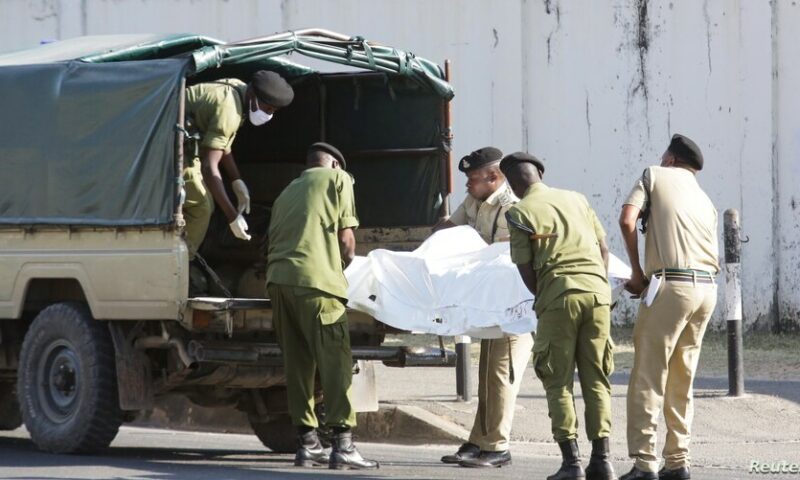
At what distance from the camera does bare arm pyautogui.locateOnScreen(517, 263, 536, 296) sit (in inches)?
317

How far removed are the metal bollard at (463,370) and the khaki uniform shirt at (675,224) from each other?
10.2 ft

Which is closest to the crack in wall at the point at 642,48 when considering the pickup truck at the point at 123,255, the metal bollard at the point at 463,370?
the metal bollard at the point at 463,370

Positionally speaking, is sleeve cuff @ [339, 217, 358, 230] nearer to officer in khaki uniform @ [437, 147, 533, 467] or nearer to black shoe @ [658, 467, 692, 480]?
officer in khaki uniform @ [437, 147, 533, 467]

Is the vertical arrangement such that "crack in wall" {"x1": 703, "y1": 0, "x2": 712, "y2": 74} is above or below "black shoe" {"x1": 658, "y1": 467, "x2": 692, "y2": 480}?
above

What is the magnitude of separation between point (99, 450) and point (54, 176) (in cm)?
166

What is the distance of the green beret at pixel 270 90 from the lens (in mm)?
9430

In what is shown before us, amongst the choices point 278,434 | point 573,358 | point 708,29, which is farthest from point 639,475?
point 708,29

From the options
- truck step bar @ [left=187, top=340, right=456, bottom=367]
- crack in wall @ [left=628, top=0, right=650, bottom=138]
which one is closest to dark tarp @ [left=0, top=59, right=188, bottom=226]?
truck step bar @ [left=187, top=340, right=456, bottom=367]

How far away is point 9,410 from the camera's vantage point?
11.3 meters

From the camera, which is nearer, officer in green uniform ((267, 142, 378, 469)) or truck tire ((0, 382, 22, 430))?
officer in green uniform ((267, 142, 378, 469))

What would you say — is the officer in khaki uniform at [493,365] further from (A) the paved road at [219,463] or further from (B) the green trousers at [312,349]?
(B) the green trousers at [312,349]

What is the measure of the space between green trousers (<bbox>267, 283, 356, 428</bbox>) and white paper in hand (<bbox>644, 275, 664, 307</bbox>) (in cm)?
170

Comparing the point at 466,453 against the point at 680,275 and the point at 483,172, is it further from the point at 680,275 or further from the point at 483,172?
the point at 680,275

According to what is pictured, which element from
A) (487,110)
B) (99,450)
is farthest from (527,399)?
(487,110)
